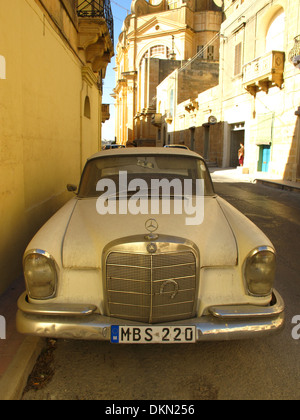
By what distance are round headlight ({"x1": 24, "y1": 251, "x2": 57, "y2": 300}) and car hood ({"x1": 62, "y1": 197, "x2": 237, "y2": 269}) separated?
0.11 meters

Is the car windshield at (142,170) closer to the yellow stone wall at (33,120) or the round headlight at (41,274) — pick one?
the yellow stone wall at (33,120)

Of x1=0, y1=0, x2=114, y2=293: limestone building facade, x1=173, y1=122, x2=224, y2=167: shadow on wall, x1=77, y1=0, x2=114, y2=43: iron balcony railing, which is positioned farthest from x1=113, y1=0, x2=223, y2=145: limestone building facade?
x1=0, y1=0, x2=114, y2=293: limestone building facade

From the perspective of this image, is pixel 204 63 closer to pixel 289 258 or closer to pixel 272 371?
pixel 289 258

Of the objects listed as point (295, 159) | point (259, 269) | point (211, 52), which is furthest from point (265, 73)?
point (211, 52)

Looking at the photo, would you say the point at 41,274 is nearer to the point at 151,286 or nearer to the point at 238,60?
the point at 151,286

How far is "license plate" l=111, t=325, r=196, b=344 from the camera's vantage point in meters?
2.42

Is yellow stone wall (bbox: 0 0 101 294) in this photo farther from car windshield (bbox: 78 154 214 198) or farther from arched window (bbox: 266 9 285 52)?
arched window (bbox: 266 9 285 52)

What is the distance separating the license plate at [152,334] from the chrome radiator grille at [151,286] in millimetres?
108

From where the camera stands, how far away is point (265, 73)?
17.8 m

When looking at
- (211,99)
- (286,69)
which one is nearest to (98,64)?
(286,69)

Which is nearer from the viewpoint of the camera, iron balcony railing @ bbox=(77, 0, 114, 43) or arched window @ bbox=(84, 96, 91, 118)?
iron balcony railing @ bbox=(77, 0, 114, 43)

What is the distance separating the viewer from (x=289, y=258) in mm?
5398

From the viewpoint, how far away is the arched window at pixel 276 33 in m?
18.2

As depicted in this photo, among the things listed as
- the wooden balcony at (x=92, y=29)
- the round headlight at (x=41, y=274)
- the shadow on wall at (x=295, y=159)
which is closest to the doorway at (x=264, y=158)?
the shadow on wall at (x=295, y=159)
